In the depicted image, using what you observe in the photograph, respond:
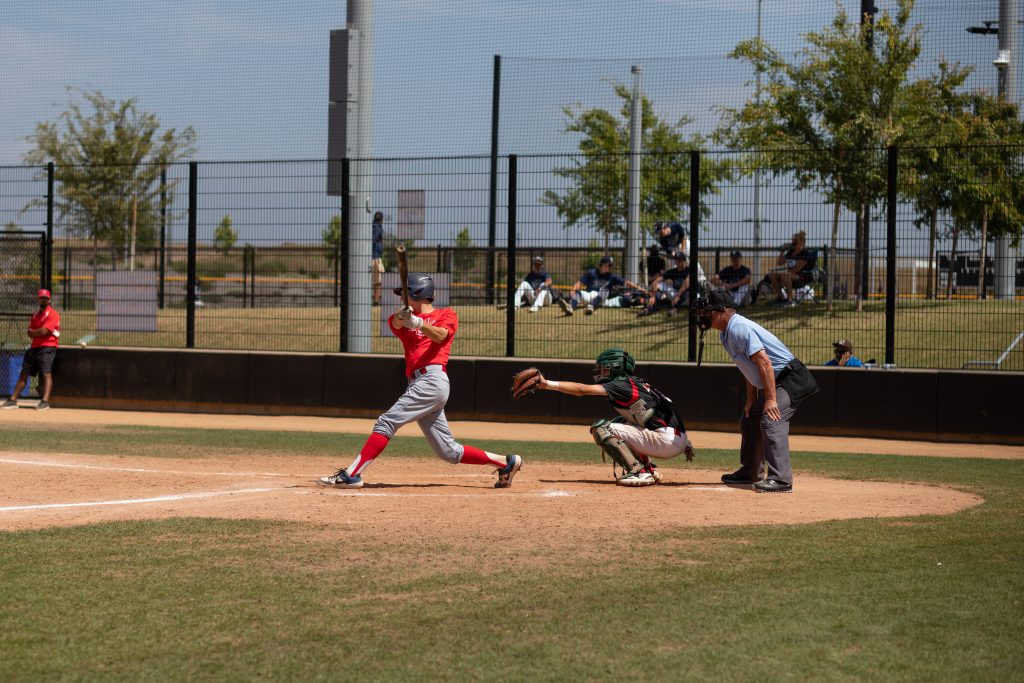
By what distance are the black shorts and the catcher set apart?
11.3 meters

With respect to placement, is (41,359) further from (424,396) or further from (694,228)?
(424,396)

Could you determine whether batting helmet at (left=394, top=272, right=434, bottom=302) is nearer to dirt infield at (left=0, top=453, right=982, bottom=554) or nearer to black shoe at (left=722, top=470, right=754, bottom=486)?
dirt infield at (left=0, top=453, right=982, bottom=554)

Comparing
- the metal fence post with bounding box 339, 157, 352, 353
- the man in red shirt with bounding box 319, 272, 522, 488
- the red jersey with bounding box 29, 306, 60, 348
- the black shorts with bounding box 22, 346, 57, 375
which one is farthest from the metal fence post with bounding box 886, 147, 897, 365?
the black shorts with bounding box 22, 346, 57, 375

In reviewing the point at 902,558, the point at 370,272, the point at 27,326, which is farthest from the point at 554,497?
the point at 27,326

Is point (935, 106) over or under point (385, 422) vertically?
over

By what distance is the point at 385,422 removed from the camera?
9289 mm

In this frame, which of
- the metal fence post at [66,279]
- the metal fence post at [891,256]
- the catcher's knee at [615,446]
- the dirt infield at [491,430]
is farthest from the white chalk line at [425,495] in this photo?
the metal fence post at [66,279]

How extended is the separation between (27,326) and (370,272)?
20.8 feet

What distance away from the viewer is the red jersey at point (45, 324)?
708 inches

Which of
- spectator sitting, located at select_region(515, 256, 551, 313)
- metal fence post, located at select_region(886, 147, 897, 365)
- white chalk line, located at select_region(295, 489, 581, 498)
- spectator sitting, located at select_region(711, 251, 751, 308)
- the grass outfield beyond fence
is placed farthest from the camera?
spectator sitting, located at select_region(711, 251, 751, 308)

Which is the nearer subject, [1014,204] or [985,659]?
[985,659]

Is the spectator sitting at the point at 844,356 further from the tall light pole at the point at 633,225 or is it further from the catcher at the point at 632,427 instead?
the catcher at the point at 632,427

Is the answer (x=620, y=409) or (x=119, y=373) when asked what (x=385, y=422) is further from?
(x=119, y=373)

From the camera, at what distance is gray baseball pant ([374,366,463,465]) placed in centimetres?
920
